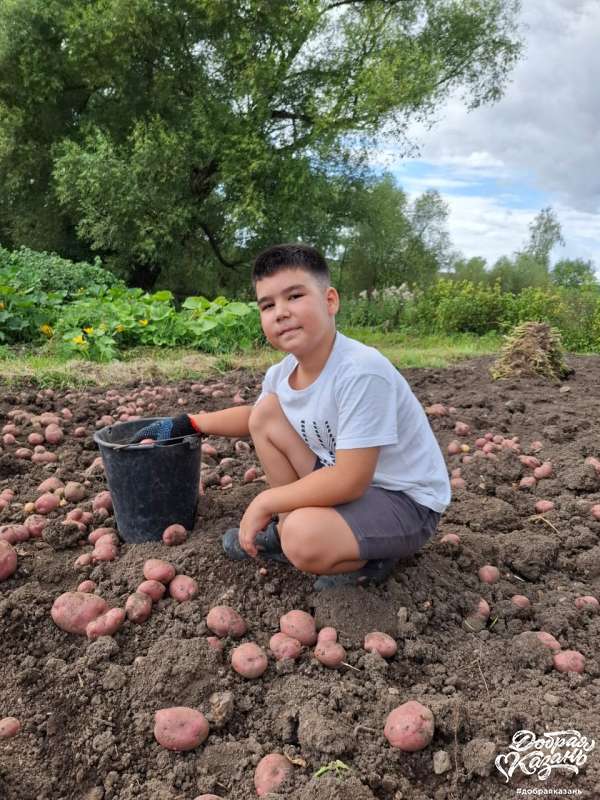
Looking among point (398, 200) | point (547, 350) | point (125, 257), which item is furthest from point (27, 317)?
point (398, 200)

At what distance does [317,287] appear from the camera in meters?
1.94

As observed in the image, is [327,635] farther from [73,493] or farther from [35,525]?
[73,493]

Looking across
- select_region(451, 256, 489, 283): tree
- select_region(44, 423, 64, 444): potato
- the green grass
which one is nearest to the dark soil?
select_region(44, 423, 64, 444): potato

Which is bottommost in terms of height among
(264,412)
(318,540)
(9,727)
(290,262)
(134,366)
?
(9,727)

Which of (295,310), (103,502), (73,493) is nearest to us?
(295,310)

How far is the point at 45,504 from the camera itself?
8.33 feet

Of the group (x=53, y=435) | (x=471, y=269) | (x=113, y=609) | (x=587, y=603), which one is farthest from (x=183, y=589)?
(x=471, y=269)

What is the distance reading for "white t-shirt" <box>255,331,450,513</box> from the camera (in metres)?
1.81

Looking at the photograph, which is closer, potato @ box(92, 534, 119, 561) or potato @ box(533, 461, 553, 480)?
potato @ box(92, 534, 119, 561)

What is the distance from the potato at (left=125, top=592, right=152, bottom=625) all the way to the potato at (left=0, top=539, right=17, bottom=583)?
1.56ft

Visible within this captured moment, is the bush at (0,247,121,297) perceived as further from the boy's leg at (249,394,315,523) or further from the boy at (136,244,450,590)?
the boy at (136,244,450,590)

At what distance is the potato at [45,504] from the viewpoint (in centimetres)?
254

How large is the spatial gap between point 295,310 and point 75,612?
104 centimetres

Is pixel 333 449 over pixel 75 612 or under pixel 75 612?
over
